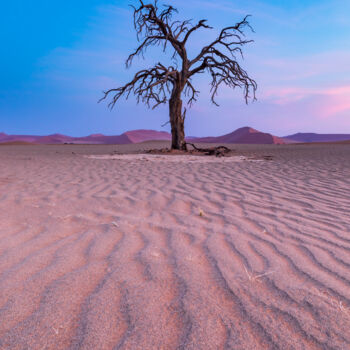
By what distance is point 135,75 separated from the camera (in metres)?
13.4

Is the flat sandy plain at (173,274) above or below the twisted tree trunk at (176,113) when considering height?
below

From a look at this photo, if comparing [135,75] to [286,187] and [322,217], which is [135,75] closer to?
[286,187]

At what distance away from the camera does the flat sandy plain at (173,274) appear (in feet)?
3.83

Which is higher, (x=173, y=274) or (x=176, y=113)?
(x=176, y=113)

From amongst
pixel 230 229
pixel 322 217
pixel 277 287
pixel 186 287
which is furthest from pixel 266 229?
pixel 186 287

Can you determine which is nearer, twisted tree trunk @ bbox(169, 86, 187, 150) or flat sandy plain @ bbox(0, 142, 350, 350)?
flat sandy plain @ bbox(0, 142, 350, 350)

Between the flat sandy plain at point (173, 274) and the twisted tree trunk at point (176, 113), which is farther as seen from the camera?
the twisted tree trunk at point (176, 113)

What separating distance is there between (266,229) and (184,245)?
0.87 metres

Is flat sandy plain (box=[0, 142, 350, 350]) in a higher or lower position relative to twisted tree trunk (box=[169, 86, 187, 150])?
lower

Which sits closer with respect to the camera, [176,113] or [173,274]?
[173,274]

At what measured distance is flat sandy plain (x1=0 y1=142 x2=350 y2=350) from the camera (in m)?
1.17

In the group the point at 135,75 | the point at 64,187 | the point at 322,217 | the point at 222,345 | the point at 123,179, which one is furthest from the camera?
the point at 135,75

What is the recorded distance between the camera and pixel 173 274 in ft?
5.44

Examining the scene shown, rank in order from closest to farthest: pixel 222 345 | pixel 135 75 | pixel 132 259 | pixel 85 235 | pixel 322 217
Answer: pixel 222 345, pixel 132 259, pixel 85 235, pixel 322 217, pixel 135 75
